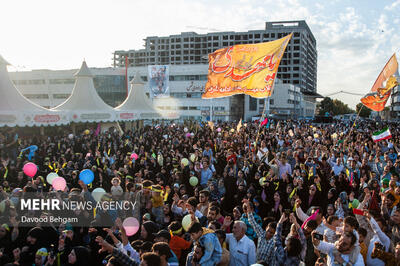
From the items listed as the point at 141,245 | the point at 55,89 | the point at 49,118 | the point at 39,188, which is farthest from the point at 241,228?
the point at 55,89

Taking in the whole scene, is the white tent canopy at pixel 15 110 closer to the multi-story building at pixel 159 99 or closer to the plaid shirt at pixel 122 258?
the plaid shirt at pixel 122 258

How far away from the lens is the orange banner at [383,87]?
1010 cm

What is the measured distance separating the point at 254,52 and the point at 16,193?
26.7 feet

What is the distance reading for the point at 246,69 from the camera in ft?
35.2

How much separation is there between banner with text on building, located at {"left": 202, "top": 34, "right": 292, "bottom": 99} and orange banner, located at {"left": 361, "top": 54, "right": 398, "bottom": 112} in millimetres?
3722

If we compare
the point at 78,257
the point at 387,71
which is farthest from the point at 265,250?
the point at 387,71

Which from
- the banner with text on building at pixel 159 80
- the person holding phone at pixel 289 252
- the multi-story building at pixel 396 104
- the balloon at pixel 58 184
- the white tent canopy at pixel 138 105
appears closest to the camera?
the person holding phone at pixel 289 252

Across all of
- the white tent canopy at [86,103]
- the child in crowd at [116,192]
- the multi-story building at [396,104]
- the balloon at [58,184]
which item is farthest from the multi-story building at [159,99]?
the multi-story building at [396,104]

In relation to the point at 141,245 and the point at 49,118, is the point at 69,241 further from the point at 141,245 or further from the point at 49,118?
Result: the point at 49,118

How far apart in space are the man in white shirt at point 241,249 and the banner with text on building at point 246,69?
5797 millimetres

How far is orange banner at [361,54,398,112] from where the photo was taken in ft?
33.1

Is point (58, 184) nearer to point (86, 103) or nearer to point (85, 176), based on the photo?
point (85, 176)

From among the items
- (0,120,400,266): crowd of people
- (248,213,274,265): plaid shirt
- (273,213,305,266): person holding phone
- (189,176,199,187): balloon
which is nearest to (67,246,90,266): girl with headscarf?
(0,120,400,266): crowd of people

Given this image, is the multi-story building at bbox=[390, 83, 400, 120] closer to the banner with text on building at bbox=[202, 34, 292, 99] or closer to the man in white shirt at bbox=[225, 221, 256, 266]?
the banner with text on building at bbox=[202, 34, 292, 99]
